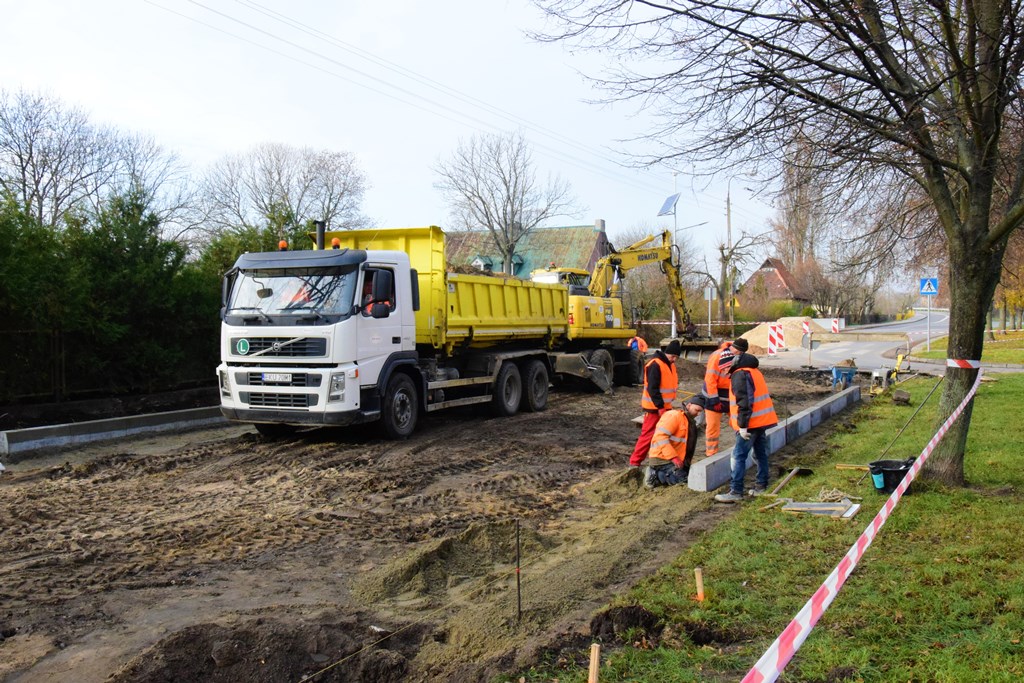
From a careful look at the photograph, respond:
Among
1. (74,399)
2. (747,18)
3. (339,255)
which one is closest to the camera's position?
(747,18)

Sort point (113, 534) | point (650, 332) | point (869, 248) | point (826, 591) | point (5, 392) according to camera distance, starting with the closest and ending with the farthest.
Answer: point (826, 591)
point (113, 534)
point (869, 248)
point (5, 392)
point (650, 332)


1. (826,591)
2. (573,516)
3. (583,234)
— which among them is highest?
(583,234)

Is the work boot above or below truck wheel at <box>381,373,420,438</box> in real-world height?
below

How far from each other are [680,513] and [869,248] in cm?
472

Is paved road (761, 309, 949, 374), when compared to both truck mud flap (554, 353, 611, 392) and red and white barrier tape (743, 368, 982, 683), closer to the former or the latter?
truck mud flap (554, 353, 611, 392)

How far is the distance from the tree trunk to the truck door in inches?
263

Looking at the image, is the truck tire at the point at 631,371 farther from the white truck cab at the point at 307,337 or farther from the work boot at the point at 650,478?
the work boot at the point at 650,478

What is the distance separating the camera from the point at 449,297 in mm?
12672

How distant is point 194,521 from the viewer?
23.1 feet

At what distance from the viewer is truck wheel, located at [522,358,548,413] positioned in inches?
595

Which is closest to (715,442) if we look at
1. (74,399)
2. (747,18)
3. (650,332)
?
(747,18)

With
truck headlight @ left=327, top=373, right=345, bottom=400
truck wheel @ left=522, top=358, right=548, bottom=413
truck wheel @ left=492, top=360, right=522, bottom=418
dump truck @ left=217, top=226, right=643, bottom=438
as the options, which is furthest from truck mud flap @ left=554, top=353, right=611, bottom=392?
truck headlight @ left=327, top=373, right=345, bottom=400

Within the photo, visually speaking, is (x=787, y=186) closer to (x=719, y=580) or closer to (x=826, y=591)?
(x=719, y=580)

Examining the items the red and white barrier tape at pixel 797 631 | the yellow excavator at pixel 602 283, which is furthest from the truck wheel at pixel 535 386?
the red and white barrier tape at pixel 797 631
